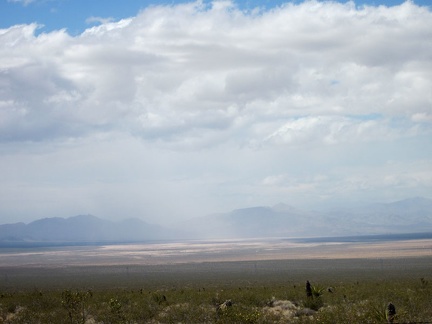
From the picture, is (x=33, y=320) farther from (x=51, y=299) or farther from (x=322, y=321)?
(x=322, y=321)

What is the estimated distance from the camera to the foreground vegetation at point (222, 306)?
25500mm

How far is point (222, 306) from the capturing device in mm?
29797

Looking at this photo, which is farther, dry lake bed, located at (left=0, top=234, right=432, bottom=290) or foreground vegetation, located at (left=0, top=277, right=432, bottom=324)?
dry lake bed, located at (left=0, top=234, right=432, bottom=290)

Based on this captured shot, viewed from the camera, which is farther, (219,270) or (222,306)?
(219,270)

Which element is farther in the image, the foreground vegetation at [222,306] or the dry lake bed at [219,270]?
the dry lake bed at [219,270]

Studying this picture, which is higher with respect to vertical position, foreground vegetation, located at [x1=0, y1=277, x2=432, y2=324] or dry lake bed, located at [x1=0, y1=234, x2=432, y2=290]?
foreground vegetation, located at [x1=0, y1=277, x2=432, y2=324]

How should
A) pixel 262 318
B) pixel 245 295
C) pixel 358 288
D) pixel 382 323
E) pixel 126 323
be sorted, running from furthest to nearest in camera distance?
pixel 358 288 < pixel 245 295 < pixel 126 323 < pixel 262 318 < pixel 382 323

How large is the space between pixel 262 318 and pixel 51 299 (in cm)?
1610

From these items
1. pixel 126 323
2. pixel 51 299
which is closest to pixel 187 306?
pixel 126 323

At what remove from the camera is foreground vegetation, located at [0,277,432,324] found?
83.7 ft

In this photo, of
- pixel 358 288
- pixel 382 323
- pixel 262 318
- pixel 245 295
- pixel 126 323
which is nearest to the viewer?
pixel 382 323

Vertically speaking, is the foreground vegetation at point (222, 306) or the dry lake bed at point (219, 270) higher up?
the foreground vegetation at point (222, 306)

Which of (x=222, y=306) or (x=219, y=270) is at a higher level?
(x=222, y=306)

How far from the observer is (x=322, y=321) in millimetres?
23078
